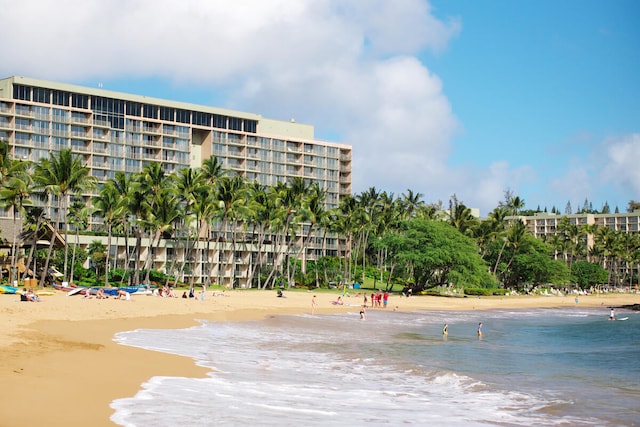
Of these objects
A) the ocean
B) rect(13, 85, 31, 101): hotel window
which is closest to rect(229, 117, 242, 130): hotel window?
rect(13, 85, 31, 101): hotel window

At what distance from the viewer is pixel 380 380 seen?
2303 centimetres

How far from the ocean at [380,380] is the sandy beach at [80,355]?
2.64 ft

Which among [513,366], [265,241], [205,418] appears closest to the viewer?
[205,418]

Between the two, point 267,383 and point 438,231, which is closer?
point 267,383

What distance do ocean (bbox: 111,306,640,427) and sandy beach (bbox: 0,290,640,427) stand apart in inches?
31.7

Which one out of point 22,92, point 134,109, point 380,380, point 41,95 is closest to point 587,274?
point 134,109

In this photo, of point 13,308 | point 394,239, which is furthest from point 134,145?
point 13,308

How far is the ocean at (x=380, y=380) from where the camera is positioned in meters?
16.3

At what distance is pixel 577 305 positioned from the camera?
101 m

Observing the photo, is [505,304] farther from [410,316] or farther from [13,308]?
[13,308]

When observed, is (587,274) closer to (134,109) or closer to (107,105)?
(134,109)

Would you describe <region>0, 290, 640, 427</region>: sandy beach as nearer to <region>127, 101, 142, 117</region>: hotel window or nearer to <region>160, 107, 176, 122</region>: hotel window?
<region>127, 101, 142, 117</region>: hotel window

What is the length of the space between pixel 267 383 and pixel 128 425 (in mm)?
7188

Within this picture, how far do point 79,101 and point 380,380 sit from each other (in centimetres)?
9619
